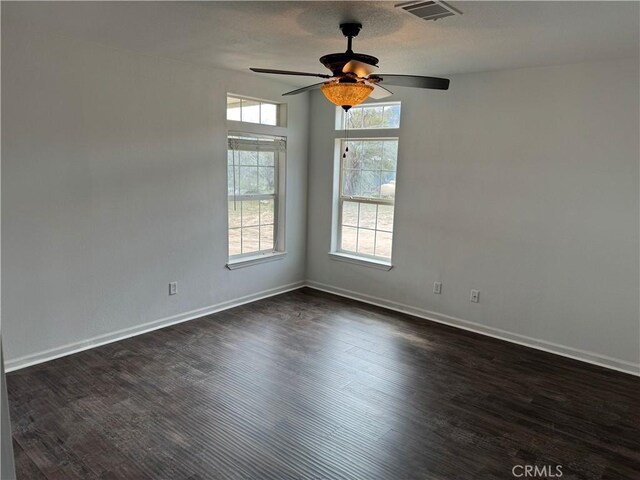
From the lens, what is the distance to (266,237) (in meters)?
5.25

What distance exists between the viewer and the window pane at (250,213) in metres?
4.92

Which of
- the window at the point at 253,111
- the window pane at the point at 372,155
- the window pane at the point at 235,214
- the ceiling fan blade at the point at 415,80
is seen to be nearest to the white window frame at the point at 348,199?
the window pane at the point at 372,155

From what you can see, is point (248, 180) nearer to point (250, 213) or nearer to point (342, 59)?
point (250, 213)

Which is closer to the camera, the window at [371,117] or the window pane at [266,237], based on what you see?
the window at [371,117]

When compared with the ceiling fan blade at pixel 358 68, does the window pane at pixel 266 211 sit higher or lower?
lower

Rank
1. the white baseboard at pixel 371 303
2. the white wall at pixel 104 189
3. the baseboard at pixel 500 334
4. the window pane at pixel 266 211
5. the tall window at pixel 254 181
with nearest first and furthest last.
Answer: the white wall at pixel 104 189
the white baseboard at pixel 371 303
the baseboard at pixel 500 334
the tall window at pixel 254 181
the window pane at pixel 266 211

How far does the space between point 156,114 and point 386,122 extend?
7.72ft

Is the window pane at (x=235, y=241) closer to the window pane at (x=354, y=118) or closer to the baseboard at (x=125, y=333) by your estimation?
the baseboard at (x=125, y=333)

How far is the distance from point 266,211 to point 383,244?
4.66 feet

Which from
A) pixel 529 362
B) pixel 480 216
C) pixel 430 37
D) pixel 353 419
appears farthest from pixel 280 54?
pixel 529 362

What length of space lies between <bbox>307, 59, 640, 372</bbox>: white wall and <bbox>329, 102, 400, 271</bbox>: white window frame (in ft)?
0.50

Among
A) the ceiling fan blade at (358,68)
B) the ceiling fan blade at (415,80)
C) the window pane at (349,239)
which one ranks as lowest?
the window pane at (349,239)

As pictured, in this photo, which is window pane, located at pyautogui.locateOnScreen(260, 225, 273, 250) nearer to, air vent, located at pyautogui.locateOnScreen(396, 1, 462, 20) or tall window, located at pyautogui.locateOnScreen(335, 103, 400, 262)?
tall window, located at pyautogui.locateOnScreen(335, 103, 400, 262)

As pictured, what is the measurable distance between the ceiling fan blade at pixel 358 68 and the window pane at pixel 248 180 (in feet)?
8.39
